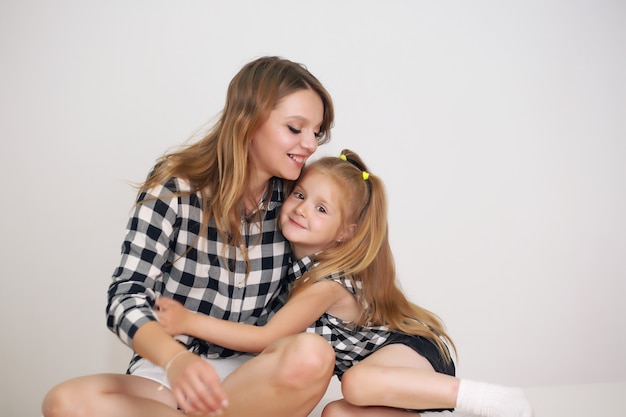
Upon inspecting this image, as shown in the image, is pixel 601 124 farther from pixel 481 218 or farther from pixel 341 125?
pixel 341 125

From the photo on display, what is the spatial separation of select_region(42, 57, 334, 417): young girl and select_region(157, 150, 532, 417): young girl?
9cm

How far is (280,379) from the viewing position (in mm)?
1603

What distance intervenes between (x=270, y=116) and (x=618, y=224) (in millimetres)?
1929

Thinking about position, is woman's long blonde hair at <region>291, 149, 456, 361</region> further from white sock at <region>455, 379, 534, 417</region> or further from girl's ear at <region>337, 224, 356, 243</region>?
white sock at <region>455, 379, 534, 417</region>

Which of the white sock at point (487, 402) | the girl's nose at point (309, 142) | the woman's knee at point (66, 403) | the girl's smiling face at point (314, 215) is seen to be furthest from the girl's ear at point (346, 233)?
the woman's knee at point (66, 403)

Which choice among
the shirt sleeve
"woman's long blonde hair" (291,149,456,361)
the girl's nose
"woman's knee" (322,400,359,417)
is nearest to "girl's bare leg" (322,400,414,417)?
"woman's knee" (322,400,359,417)

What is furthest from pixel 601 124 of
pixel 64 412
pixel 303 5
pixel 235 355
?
pixel 64 412

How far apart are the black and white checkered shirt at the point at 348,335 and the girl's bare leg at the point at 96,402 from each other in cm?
57

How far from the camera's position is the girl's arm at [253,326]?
164 cm

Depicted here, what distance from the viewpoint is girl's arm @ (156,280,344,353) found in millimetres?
1640

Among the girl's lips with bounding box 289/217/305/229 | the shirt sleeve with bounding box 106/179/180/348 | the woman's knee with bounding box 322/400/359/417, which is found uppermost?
the girl's lips with bounding box 289/217/305/229

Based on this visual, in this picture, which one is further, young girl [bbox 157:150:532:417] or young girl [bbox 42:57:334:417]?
young girl [bbox 157:150:532:417]

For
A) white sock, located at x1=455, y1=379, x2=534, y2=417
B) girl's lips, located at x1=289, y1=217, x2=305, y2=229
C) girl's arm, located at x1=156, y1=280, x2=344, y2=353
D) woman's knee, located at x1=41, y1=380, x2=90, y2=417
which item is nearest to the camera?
woman's knee, located at x1=41, y1=380, x2=90, y2=417

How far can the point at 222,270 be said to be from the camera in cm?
→ 192
